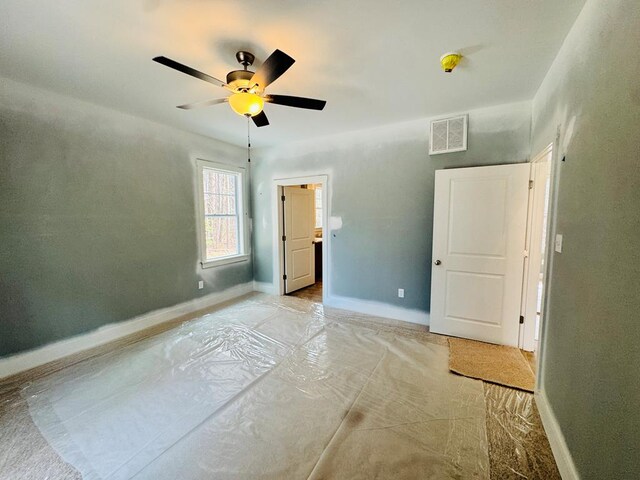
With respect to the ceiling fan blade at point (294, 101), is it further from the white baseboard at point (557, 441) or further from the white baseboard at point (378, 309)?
the white baseboard at point (378, 309)

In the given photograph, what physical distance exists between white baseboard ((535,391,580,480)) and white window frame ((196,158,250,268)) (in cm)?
391

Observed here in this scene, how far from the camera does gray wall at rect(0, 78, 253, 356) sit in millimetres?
2279

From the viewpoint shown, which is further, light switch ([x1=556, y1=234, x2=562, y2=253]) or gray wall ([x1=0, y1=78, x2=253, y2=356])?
gray wall ([x1=0, y1=78, x2=253, y2=356])

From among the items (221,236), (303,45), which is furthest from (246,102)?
(221,236)

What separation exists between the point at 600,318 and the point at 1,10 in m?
3.38

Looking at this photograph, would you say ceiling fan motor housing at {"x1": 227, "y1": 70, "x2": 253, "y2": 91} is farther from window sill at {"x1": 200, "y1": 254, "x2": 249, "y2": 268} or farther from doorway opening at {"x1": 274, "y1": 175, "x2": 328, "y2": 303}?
window sill at {"x1": 200, "y1": 254, "x2": 249, "y2": 268}

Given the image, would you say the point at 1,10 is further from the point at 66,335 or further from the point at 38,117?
the point at 66,335

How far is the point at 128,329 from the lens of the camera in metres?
3.05

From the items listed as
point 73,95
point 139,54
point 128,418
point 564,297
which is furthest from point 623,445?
point 73,95

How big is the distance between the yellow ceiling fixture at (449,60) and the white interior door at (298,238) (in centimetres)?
294

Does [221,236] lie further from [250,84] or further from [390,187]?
[250,84]

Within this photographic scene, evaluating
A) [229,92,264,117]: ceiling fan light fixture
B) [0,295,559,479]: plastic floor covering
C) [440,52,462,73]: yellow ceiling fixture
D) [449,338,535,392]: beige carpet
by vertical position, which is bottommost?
[0,295,559,479]: plastic floor covering

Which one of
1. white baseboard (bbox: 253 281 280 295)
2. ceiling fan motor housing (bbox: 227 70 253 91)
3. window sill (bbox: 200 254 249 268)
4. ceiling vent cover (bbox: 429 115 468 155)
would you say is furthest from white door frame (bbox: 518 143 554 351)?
window sill (bbox: 200 254 249 268)

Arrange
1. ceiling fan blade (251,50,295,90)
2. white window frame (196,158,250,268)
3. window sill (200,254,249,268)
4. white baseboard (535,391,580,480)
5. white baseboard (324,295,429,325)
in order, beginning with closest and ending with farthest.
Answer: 1. white baseboard (535,391,580,480)
2. ceiling fan blade (251,50,295,90)
3. white baseboard (324,295,429,325)
4. white window frame (196,158,250,268)
5. window sill (200,254,249,268)
